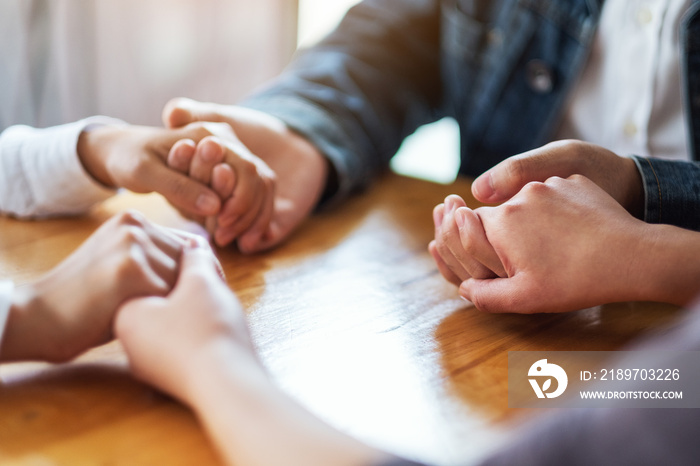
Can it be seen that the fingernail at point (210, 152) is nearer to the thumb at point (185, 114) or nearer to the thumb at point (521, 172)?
the thumb at point (185, 114)

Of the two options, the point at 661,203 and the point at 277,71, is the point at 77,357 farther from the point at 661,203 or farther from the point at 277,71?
the point at 277,71

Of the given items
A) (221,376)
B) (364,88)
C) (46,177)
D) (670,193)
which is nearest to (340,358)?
(221,376)

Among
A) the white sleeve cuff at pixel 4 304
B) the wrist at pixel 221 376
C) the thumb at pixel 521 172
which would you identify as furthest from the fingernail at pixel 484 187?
the white sleeve cuff at pixel 4 304

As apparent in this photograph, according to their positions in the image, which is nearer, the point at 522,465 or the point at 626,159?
the point at 522,465

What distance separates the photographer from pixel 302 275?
54cm

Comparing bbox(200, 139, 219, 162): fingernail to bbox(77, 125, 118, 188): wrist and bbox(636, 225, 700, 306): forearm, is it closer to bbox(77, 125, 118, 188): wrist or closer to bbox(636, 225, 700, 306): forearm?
bbox(77, 125, 118, 188): wrist

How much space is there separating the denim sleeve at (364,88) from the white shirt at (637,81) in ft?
0.80

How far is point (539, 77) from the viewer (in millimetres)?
A: 847

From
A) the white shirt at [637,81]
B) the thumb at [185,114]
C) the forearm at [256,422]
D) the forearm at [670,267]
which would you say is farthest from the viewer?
the white shirt at [637,81]

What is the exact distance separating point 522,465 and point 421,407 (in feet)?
0.32

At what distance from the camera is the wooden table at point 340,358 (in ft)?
1.04

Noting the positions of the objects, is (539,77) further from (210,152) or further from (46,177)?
(46,177)

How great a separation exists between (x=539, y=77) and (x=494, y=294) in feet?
1.65

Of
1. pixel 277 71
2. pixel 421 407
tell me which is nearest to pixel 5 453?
pixel 421 407
